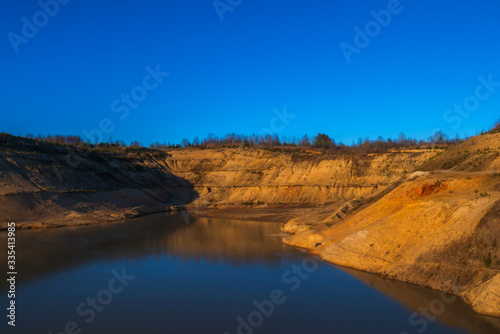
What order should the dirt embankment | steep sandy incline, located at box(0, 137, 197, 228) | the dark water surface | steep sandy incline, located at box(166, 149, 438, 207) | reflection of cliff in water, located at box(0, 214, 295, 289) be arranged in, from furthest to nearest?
1. steep sandy incline, located at box(166, 149, 438, 207)
2. the dirt embankment
3. steep sandy incline, located at box(0, 137, 197, 228)
4. reflection of cliff in water, located at box(0, 214, 295, 289)
5. the dark water surface

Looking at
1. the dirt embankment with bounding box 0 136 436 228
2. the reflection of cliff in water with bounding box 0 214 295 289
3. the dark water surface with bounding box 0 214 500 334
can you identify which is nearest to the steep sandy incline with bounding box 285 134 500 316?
the dark water surface with bounding box 0 214 500 334

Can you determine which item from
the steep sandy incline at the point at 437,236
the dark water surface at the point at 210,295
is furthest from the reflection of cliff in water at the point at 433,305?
the steep sandy incline at the point at 437,236

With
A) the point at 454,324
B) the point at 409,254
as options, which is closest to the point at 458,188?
the point at 409,254

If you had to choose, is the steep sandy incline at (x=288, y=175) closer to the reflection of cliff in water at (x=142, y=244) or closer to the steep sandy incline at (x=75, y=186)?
the steep sandy incline at (x=75, y=186)

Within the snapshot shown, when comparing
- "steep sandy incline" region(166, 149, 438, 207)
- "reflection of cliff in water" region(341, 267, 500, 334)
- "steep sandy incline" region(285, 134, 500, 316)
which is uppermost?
"steep sandy incline" region(166, 149, 438, 207)

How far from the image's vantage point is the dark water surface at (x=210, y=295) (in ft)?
38.2

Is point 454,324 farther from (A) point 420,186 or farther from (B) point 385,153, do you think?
(B) point 385,153

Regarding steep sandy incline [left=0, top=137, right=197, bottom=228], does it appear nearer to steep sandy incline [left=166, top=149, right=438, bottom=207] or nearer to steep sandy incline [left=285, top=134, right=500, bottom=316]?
steep sandy incline [left=166, top=149, right=438, bottom=207]

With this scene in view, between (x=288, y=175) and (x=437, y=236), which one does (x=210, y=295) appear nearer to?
(x=437, y=236)

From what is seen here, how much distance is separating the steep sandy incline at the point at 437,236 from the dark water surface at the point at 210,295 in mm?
694

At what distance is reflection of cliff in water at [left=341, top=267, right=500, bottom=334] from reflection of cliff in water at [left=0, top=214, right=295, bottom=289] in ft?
19.3

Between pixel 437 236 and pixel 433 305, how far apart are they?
320cm

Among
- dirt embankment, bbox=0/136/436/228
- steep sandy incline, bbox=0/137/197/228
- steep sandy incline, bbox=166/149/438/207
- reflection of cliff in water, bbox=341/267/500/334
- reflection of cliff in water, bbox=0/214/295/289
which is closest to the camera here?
reflection of cliff in water, bbox=341/267/500/334

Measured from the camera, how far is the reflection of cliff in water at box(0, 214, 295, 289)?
20875 mm
